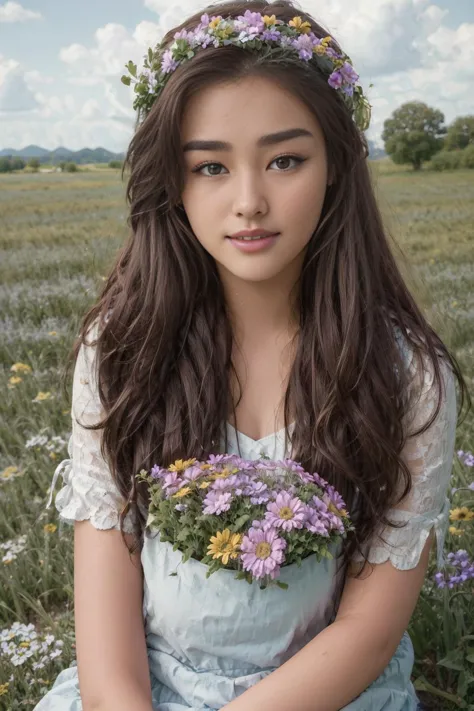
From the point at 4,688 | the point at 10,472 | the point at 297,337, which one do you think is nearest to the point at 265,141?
the point at 297,337

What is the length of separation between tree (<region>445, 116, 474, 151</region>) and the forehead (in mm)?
4082

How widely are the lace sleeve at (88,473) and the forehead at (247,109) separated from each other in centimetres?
64

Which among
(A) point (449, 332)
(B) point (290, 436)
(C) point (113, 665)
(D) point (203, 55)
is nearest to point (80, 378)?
Result: (B) point (290, 436)

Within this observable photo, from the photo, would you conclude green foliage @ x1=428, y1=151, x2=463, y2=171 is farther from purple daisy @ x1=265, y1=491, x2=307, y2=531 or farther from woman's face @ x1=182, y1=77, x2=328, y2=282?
purple daisy @ x1=265, y1=491, x2=307, y2=531

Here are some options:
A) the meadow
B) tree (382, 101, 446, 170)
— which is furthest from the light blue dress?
tree (382, 101, 446, 170)

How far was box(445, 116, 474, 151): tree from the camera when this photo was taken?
554 centimetres

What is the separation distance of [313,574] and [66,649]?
1140mm

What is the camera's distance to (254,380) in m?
2.02

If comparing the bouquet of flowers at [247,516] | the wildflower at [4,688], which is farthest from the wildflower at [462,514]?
the wildflower at [4,688]

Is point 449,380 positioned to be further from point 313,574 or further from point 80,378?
point 80,378

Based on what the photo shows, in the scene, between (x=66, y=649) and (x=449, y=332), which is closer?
(x=66, y=649)

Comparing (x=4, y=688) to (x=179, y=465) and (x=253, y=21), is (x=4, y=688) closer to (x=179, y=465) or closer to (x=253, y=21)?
(x=179, y=465)

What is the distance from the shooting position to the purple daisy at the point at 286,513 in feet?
5.15

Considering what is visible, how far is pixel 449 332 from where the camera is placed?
4.29 metres
